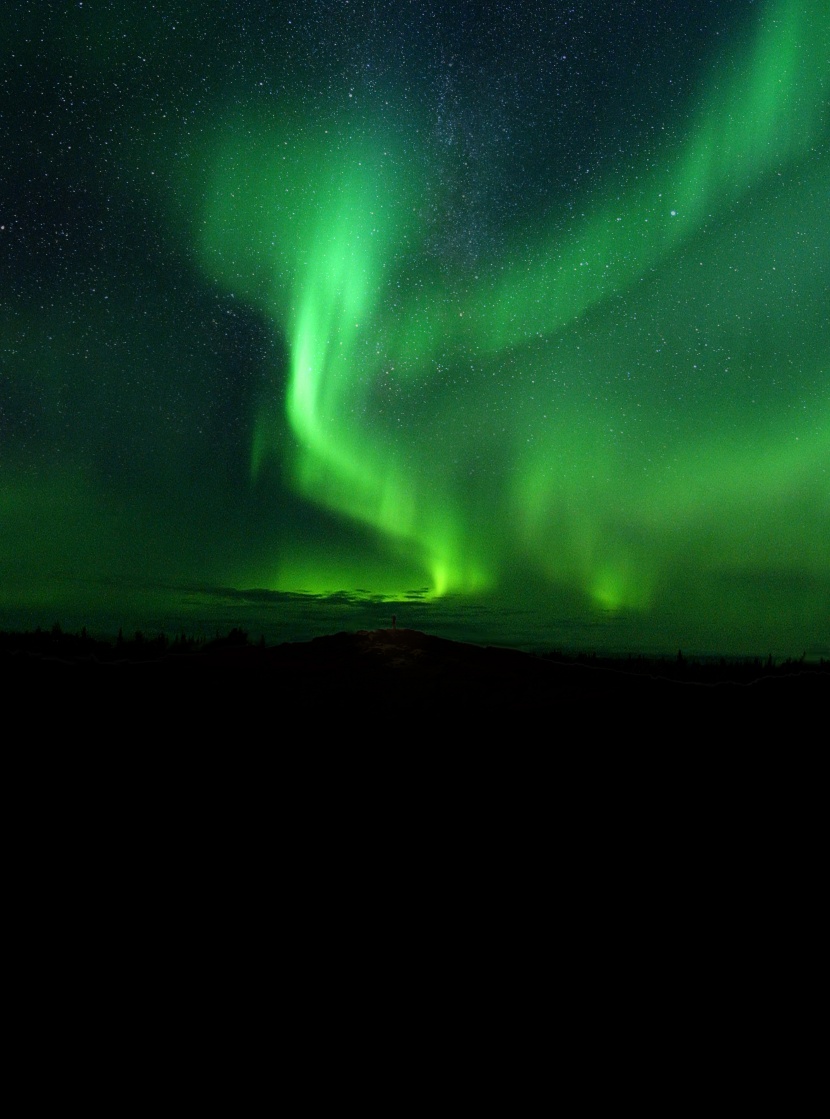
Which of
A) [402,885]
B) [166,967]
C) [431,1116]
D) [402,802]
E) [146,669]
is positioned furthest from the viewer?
[146,669]

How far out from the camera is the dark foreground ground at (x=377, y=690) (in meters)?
11.8

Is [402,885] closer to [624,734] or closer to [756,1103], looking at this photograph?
[756,1103]

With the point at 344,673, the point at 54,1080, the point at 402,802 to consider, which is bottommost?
the point at 54,1080

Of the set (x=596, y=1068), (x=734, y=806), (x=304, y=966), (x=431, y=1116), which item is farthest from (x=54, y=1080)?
(x=734, y=806)

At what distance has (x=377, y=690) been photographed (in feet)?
44.2

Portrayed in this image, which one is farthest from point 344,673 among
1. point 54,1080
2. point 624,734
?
point 54,1080

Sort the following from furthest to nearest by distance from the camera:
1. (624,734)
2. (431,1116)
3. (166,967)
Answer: (624,734)
(166,967)
(431,1116)

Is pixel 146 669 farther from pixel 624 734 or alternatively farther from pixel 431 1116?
pixel 431 1116

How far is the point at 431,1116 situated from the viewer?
3910mm

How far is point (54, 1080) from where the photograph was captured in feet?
13.4

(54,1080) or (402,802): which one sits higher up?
(402,802)

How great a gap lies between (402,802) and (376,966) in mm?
3161

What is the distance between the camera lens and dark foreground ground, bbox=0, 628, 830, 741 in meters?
11.8

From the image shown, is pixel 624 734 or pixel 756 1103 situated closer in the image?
pixel 756 1103
